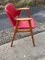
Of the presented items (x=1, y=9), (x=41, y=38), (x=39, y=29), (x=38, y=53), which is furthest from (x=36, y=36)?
(x=1, y=9)

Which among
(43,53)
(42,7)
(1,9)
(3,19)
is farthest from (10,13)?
(42,7)

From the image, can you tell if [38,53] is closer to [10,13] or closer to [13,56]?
[13,56]

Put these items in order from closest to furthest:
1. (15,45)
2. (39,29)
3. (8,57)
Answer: (8,57)
(15,45)
(39,29)

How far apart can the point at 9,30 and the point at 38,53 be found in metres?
1.78

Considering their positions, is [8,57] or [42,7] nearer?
[8,57]

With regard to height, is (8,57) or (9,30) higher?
(8,57)

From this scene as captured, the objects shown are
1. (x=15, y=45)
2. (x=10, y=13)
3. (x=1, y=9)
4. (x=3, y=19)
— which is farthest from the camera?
(x=1, y=9)

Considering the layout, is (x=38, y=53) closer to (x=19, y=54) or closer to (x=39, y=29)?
(x=19, y=54)

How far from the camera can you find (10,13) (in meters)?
4.62

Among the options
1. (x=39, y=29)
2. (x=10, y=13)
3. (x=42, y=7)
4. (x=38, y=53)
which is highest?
(x=10, y=13)

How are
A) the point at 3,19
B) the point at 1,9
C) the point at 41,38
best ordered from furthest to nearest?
the point at 1,9
the point at 3,19
the point at 41,38

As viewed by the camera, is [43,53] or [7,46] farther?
[7,46]

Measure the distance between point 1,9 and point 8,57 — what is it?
4457 mm

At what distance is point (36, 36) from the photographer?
5438 mm
